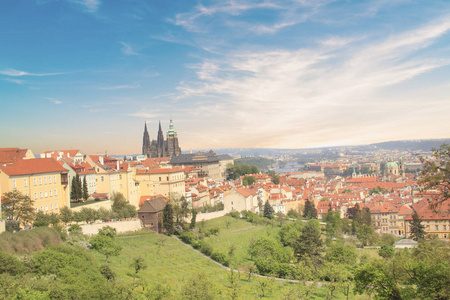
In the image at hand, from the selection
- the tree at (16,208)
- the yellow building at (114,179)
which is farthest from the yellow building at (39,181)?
the yellow building at (114,179)

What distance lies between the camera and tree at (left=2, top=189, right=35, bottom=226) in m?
27.9

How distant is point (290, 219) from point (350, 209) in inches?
492

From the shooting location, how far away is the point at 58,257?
880 inches

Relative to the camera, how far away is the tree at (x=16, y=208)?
91.5 ft

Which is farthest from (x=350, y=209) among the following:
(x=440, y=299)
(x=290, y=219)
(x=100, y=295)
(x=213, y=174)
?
(x=100, y=295)

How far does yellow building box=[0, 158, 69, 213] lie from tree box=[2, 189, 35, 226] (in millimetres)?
2555

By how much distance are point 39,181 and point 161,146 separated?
10106cm

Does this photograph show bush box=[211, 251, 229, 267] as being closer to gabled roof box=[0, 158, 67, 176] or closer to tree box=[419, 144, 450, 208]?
gabled roof box=[0, 158, 67, 176]

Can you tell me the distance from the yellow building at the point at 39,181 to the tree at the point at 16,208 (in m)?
2.55

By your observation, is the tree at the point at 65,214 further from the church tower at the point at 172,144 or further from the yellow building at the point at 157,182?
the church tower at the point at 172,144

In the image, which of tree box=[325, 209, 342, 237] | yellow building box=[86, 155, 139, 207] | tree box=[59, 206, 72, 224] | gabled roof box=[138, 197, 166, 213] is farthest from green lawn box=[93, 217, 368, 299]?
tree box=[325, 209, 342, 237]

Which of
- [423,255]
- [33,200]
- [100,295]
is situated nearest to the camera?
[100,295]

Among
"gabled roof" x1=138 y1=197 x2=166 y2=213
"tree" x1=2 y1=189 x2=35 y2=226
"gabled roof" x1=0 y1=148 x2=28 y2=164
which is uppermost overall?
"gabled roof" x1=0 y1=148 x2=28 y2=164

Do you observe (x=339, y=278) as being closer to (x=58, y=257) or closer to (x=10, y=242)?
(x=58, y=257)
